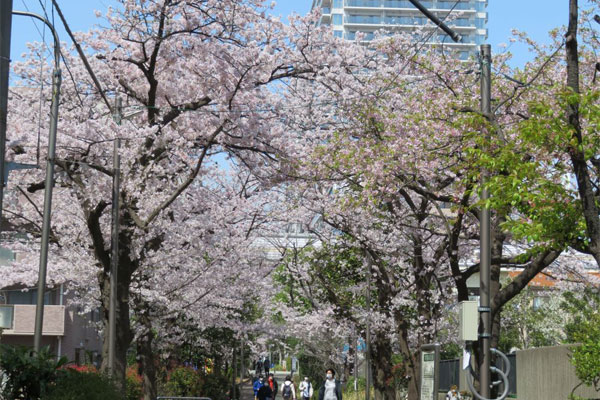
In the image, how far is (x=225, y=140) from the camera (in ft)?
64.1

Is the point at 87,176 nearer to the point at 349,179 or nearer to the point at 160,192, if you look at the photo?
the point at 160,192

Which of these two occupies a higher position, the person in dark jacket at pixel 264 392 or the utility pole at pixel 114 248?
the utility pole at pixel 114 248

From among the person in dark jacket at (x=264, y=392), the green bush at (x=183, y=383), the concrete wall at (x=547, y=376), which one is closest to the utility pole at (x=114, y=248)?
the concrete wall at (x=547, y=376)

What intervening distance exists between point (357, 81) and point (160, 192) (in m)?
5.41

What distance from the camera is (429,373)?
13.7m

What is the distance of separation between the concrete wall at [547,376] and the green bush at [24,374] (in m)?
12.8

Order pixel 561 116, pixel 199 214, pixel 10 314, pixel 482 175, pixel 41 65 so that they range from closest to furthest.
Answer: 1. pixel 561 116
2. pixel 482 175
3. pixel 41 65
4. pixel 199 214
5. pixel 10 314

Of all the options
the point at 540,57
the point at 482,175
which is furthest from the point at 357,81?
the point at 482,175

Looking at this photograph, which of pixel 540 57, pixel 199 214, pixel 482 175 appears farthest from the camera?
pixel 199 214

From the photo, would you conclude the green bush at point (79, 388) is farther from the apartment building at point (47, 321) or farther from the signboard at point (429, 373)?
the apartment building at point (47, 321)

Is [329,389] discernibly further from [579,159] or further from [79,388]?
[579,159]

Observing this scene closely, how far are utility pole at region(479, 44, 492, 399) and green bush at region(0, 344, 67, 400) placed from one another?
6.12 metres

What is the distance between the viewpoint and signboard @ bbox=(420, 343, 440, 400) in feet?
41.8

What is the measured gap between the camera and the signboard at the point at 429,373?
41.8 feet
